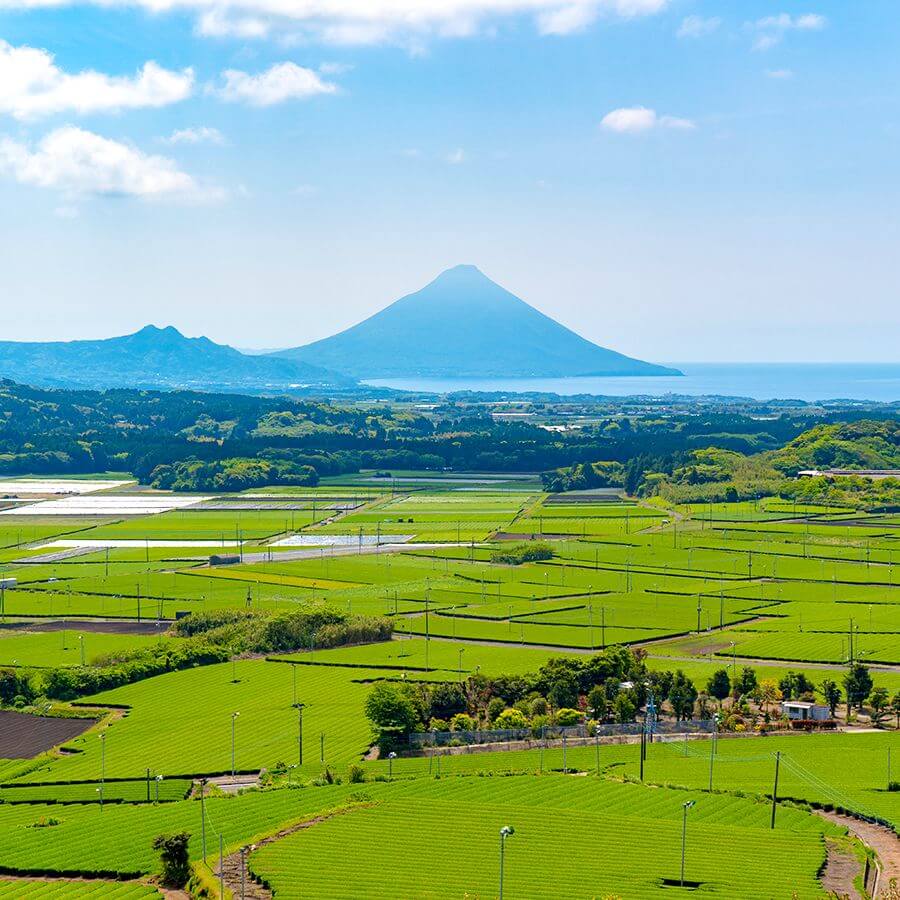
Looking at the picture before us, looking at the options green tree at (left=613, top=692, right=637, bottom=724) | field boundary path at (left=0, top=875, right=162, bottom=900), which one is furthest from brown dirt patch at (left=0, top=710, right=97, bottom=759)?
green tree at (left=613, top=692, right=637, bottom=724)

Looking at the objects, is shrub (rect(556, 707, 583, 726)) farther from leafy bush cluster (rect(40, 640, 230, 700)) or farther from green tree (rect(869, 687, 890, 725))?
leafy bush cluster (rect(40, 640, 230, 700))

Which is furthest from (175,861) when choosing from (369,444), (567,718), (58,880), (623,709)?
(369,444)

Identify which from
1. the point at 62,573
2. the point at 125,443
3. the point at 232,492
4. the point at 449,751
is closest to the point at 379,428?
the point at 125,443

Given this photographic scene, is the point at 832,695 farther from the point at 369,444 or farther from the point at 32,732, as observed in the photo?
the point at 369,444

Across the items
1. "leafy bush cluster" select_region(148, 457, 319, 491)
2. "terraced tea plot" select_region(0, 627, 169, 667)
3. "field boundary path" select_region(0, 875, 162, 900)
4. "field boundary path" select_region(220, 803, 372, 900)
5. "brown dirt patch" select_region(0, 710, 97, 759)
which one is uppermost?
"leafy bush cluster" select_region(148, 457, 319, 491)

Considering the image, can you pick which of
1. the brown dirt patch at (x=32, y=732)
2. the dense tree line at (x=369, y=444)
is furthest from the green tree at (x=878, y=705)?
the dense tree line at (x=369, y=444)

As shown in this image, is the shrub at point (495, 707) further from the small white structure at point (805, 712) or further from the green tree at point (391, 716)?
the small white structure at point (805, 712)

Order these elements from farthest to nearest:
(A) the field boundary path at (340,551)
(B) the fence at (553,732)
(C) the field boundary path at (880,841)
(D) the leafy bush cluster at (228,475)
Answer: (D) the leafy bush cluster at (228,475) → (A) the field boundary path at (340,551) → (B) the fence at (553,732) → (C) the field boundary path at (880,841)
